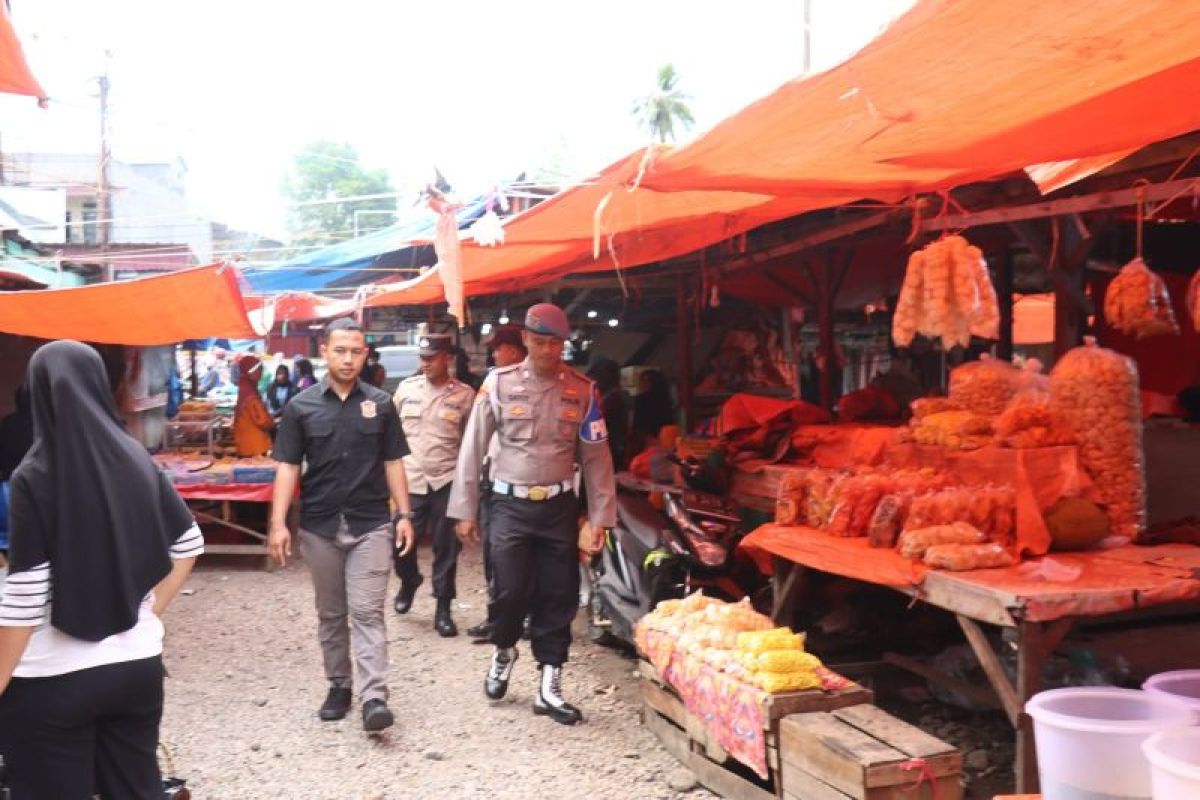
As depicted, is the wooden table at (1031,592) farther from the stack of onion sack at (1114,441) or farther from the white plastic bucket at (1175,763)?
the white plastic bucket at (1175,763)

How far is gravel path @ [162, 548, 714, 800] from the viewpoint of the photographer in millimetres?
4418

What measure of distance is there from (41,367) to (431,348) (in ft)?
15.9

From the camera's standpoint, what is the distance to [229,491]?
987 centimetres

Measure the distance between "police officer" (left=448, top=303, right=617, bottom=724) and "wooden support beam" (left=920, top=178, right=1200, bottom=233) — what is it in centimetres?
208

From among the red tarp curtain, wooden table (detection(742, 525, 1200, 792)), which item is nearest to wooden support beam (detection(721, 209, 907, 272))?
the red tarp curtain

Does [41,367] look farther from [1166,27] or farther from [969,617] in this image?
[969,617]

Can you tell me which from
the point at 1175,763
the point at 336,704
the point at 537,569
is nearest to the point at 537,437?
the point at 537,569

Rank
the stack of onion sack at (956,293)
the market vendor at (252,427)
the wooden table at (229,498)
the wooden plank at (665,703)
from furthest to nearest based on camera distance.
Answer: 1. the market vendor at (252,427)
2. the wooden table at (229,498)
3. the stack of onion sack at (956,293)
4. the wooden plank at (665,703)

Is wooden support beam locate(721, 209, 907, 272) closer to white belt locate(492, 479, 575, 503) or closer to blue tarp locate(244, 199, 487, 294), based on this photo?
white belt locate(492, 479, 575, 503)

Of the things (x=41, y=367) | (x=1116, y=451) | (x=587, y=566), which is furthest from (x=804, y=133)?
(x=587, y=566)

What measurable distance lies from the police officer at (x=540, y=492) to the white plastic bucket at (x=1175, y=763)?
3.22m

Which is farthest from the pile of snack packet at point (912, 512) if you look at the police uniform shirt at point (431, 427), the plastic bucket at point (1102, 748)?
the police uniform shirt at point (431, 427)

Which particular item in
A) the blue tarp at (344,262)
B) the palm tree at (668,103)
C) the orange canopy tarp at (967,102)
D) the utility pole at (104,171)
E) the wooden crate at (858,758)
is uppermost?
the palm tree at (668,103)

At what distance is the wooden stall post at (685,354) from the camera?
32.6ft
